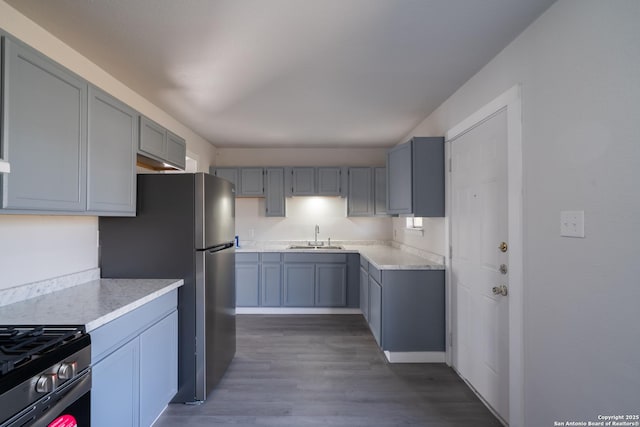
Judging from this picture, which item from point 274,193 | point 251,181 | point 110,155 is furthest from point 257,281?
point 110,155

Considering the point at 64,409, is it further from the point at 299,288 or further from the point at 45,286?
the point at 299,288

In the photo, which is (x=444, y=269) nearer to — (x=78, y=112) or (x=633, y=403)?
(x=633, y=403)

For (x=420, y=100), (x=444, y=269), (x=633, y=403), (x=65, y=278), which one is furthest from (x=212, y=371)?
(x=420, y=100)

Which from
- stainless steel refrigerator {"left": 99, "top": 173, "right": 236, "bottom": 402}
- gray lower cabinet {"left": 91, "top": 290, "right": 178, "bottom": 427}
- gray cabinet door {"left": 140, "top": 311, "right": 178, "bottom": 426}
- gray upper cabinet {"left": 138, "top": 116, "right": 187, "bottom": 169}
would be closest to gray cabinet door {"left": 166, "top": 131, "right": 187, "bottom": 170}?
gray upper cabinet {"left": 138, "top": 116, "right": 187, "bottom": 169}

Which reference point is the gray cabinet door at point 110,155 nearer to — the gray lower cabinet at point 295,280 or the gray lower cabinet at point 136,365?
the gray lower cabinet at point 136,365

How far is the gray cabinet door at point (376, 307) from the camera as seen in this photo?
277cm

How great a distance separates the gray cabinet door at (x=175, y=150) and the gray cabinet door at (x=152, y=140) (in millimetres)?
61

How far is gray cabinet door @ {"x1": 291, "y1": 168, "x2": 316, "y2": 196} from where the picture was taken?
436 cm

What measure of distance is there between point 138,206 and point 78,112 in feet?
2.46

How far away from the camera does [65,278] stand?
1824 mm

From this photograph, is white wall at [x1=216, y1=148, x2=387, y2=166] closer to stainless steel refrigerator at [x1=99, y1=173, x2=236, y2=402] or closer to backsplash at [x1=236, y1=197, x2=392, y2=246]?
backsplash at [x1=236, y1=197, x2=392, y2=246]

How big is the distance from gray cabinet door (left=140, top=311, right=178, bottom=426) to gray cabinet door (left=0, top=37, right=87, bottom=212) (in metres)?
0.87

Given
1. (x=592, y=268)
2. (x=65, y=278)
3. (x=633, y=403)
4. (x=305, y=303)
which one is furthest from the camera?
(x=305, y=303)

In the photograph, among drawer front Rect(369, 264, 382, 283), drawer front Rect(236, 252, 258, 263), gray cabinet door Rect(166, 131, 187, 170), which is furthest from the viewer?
drawer front Rect(236, 252, 258, 263)
